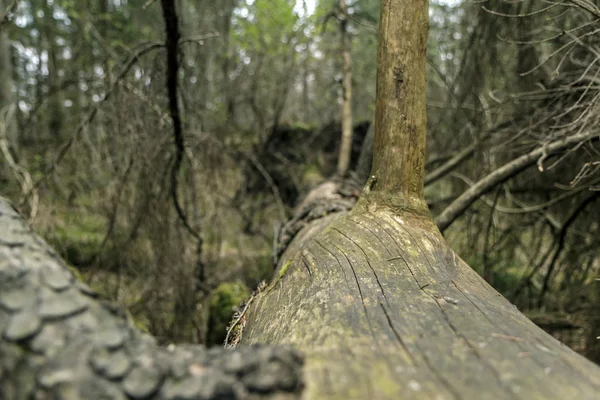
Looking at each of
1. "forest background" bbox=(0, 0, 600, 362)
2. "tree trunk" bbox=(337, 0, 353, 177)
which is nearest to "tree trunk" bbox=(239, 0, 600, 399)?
"forest background" bbox=(0, 0, 600, 362)

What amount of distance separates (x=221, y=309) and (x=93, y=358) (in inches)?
141

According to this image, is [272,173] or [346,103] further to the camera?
[272,173]

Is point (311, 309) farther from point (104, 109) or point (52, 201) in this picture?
point (52, 201)

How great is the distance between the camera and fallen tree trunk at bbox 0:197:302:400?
31.8 inches

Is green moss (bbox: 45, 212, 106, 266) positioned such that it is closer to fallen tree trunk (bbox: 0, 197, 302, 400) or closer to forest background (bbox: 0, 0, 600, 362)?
forest background (bbox: 0, 0, 600, 362)

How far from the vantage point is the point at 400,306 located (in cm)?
138

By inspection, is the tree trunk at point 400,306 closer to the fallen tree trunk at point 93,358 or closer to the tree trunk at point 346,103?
the fallen tree trunk at point 93,358

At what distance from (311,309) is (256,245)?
4.81 m

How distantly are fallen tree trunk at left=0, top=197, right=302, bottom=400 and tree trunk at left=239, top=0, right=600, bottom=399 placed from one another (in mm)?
121

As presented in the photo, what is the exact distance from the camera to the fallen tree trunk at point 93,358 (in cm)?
81

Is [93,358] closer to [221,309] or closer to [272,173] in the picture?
[221,309]

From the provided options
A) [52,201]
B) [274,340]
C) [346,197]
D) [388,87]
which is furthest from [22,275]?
[52,201]

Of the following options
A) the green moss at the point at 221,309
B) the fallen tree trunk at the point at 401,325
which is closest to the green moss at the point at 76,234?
the green moss at the point at 221,309

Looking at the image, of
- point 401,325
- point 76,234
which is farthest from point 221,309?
point 76,234
